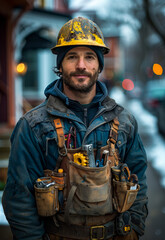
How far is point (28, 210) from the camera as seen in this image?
6.98 feet

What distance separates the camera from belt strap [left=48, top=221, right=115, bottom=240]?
7.16 ft

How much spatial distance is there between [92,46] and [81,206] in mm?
1257

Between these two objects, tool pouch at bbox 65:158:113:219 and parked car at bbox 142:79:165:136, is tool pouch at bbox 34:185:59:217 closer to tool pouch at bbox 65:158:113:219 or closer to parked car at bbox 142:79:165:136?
tool pouch at bbox 65:158:113:219

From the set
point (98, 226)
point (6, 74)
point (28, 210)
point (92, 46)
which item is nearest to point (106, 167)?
point (98, 226)

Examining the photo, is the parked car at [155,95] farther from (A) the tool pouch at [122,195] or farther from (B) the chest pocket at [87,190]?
(B) the chest pocket at [87,190]

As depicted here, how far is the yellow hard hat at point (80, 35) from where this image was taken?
7.54ft

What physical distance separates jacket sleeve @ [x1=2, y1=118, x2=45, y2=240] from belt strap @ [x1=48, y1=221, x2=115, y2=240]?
132mm

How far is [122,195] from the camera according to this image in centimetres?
223

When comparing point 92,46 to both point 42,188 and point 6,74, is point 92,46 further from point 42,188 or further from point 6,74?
point 6,74

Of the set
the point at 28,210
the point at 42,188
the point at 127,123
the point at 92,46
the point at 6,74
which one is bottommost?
the point at 28,210

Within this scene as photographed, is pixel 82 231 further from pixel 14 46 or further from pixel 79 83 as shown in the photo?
pixel 14 46

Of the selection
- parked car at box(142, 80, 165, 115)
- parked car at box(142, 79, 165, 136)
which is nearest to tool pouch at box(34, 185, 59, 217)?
parked car at box(142, 79, 165, 136)

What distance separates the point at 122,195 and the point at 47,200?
580 millimetres

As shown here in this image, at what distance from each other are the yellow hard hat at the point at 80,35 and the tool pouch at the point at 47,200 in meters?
1.14
